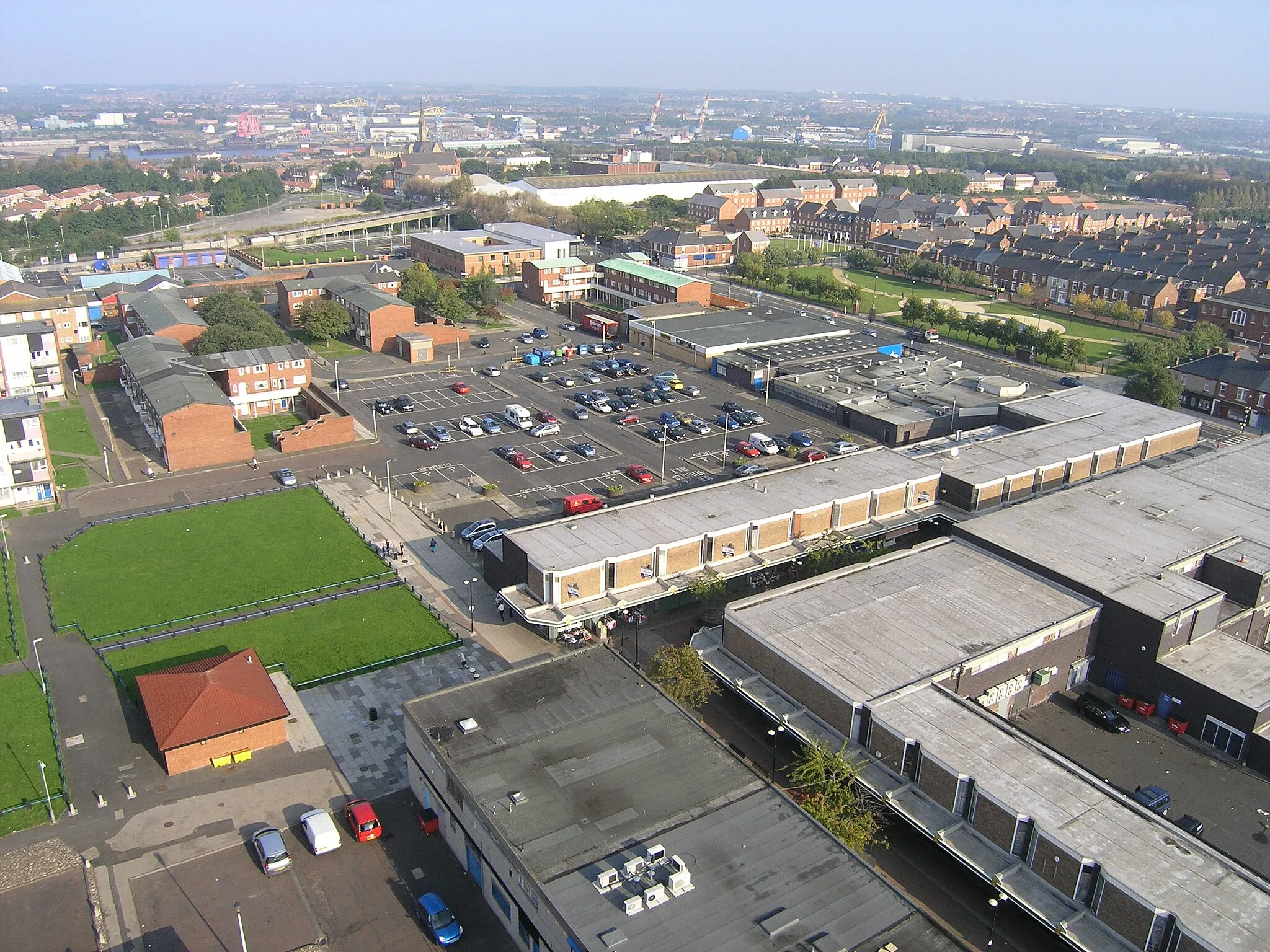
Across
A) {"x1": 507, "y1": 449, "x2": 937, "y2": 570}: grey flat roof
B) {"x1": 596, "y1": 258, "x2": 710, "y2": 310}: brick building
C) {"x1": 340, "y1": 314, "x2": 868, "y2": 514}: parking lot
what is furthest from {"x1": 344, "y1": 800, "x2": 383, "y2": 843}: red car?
{"x1": 596, "y1": 258, "x2": 710, "y2": 310}: brick building

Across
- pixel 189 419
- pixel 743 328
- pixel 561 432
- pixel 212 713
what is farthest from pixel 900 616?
pixel 743 328

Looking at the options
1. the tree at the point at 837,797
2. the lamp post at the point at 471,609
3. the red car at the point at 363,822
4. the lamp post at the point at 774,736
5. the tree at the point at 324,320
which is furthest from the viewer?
the tree at the point at 324,320

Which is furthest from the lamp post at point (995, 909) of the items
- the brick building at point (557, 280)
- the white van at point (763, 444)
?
the brick building at point (557, 280)

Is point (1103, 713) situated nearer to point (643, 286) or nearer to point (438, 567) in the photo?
point (438, 567)

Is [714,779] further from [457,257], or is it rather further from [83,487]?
[457,257]

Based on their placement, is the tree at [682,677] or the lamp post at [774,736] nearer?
the lamp post at [774,736]

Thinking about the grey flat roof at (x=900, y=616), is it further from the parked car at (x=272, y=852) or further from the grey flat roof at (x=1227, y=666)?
the parked car at (x=272, y=852)

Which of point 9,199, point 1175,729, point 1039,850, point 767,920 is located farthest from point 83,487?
point 9,199
